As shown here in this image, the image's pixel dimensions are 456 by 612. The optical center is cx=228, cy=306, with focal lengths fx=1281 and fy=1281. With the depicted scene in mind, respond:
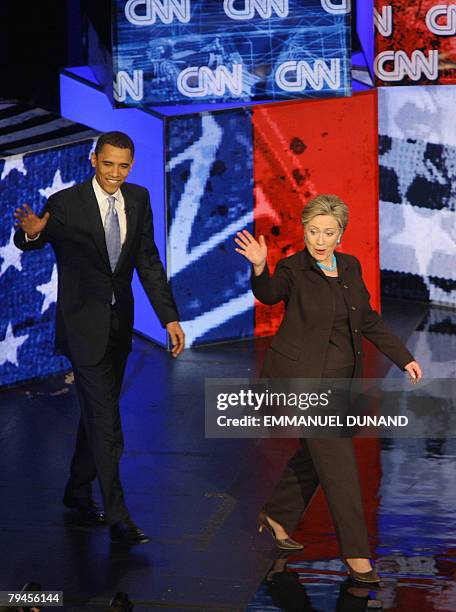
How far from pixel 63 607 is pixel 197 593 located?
1.80 ft

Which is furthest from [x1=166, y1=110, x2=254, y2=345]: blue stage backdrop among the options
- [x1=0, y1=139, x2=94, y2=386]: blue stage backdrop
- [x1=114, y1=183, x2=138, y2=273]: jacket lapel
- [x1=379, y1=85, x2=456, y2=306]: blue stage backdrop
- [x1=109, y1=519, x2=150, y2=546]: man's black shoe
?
[x1=109, y1=519, x2=150, y2=546]: man's black shoe

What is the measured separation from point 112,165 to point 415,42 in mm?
5967

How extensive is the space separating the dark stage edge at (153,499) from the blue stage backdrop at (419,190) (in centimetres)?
266

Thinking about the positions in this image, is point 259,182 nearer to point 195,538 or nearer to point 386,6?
point 386,6

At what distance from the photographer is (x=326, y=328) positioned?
532cm

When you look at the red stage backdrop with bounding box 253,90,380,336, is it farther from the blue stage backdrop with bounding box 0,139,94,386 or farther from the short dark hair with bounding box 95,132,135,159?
the short dark hair with bounding box 95,132,135,159

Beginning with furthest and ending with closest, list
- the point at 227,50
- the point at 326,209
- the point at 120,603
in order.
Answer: the point at 227,50
the point at 326,209
the point at 120,603

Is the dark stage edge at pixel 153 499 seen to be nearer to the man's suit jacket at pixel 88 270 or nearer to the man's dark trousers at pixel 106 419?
the man's dark trousers at pixel 106 419

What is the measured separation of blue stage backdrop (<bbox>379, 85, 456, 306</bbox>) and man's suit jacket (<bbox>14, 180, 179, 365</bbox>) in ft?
20.7

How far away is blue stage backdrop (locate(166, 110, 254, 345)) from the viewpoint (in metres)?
9.96

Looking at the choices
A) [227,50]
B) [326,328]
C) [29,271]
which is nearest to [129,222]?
[326,328]

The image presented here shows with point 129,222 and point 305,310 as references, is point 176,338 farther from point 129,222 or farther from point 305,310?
point 305,310

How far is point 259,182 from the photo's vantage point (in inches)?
407

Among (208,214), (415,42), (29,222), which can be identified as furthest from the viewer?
(415,42)
